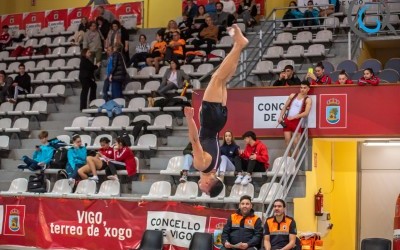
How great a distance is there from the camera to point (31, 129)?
1838cm

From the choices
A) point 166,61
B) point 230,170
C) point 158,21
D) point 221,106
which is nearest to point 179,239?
point 230,170

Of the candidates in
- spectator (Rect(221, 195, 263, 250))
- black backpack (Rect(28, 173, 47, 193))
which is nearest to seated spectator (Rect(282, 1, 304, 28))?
black backpack (Rect(28, 173, 47, 193))

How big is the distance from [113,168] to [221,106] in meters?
7.00

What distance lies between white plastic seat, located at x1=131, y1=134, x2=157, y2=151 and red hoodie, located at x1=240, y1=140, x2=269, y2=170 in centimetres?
264

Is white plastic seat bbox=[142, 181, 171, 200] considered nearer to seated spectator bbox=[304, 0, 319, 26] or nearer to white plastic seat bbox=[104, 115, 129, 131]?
white plastic seat bbox=[104, 115, 129, 131]

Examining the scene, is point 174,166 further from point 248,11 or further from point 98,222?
point 248,11

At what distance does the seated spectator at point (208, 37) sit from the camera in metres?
18.3

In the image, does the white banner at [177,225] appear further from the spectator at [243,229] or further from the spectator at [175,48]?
the spectator at [175,48]

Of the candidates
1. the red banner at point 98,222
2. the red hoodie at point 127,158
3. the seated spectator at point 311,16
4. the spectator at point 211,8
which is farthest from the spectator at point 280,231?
the spectator at point 211,8

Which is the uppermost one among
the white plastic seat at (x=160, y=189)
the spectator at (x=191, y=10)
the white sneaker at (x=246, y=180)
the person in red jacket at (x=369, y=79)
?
the spectator at (x=191, y=10)

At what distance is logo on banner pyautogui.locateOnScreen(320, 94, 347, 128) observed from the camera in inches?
535

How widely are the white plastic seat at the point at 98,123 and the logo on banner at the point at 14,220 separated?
301 cm

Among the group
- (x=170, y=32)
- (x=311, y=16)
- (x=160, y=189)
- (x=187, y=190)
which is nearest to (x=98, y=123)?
(x=170, y=32)

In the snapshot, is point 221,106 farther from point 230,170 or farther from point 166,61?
point 166,61
